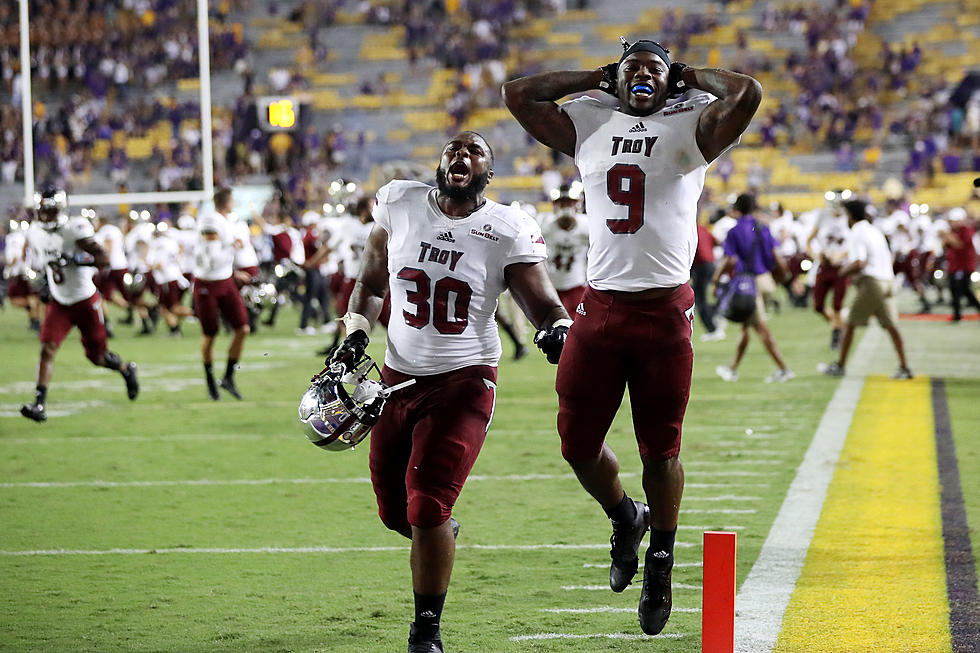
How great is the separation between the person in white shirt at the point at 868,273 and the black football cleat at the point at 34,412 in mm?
6925

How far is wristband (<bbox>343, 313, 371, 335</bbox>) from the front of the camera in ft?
16.0

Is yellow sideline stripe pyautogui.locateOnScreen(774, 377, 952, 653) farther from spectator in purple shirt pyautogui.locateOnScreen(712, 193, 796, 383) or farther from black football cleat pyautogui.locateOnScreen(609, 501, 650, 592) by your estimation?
spectator in purple shirt pyautogui.locateOnScreen(712, 193, 796, 383)

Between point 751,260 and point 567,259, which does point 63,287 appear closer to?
point 567,259

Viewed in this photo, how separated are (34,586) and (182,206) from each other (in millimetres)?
24573

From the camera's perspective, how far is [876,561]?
5988mm

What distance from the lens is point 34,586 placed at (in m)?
5.73

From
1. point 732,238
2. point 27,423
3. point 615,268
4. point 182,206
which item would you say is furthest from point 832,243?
point 182,206

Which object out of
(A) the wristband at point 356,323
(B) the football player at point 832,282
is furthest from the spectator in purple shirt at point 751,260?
(A) the wristband at point 356,323

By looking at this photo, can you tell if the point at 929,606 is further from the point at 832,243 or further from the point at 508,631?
the point at 832,243

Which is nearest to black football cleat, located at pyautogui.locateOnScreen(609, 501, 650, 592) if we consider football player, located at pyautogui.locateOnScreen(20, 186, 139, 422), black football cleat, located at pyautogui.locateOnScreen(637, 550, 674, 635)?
black football cleat, located at pyautogui.locateOnScreen(637, 550, 674, 635)

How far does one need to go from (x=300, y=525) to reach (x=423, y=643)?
248 cm

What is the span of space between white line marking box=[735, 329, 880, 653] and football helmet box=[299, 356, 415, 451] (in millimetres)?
1449

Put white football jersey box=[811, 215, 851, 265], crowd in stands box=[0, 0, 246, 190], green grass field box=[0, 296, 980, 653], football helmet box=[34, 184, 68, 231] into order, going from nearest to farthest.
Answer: green grass field box=[0, 296, 980, 653] → football helmet box=[34, 184, 68, 231] → white football jersey box=[811, 215, 851, 265] → crowd in stands box=[0, 0, 246, 190]

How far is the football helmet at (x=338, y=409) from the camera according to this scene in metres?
4.61
